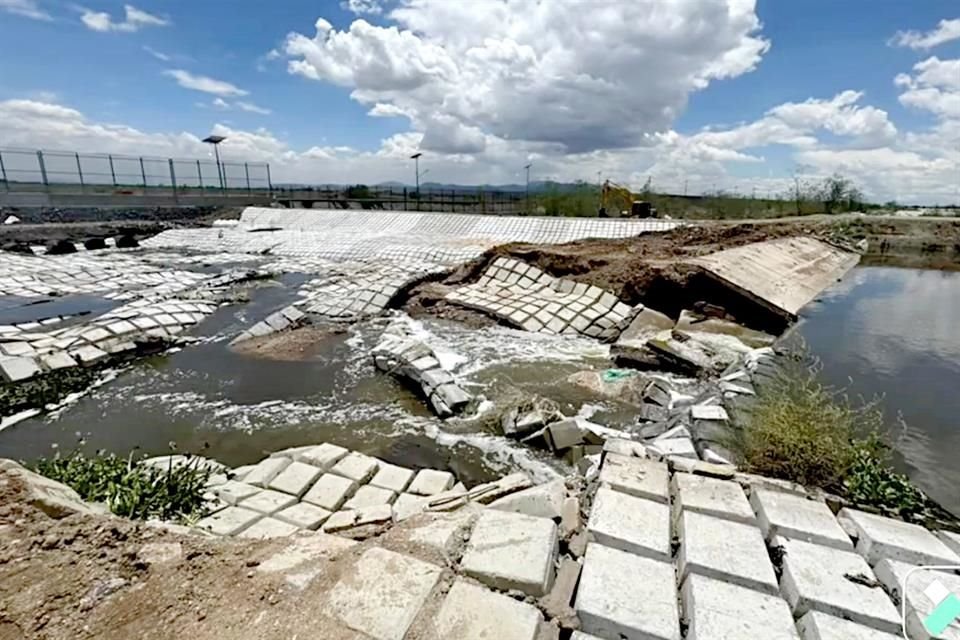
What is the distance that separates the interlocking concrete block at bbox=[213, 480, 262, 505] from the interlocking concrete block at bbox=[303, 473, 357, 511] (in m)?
0.39

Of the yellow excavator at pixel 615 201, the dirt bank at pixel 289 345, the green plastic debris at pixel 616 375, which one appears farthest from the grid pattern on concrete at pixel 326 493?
the yellow excavator at pixel 615 201

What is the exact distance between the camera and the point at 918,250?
56.0 feet

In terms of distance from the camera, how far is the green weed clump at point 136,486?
2761mm

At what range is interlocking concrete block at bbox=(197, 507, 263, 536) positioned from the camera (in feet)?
9.24

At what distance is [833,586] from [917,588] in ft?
1.01

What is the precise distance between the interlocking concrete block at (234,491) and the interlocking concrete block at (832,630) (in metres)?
3.20

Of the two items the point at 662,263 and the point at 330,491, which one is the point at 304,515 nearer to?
the point at 330,491

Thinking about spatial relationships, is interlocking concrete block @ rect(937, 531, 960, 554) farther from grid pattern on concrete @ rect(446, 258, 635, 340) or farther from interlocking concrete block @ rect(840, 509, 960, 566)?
grid pattern on concrete @ rect(446, 258, 635, 340)

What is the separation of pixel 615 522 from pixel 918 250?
21507 mm

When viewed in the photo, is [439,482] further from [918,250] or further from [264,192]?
[264,192]

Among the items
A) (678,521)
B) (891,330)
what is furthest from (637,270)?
(678,521)

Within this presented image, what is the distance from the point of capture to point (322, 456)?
12.8 feet

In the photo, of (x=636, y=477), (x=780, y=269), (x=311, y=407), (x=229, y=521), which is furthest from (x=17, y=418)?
(x=780, y=269)

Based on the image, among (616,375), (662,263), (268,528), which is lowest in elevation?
(616,375)
